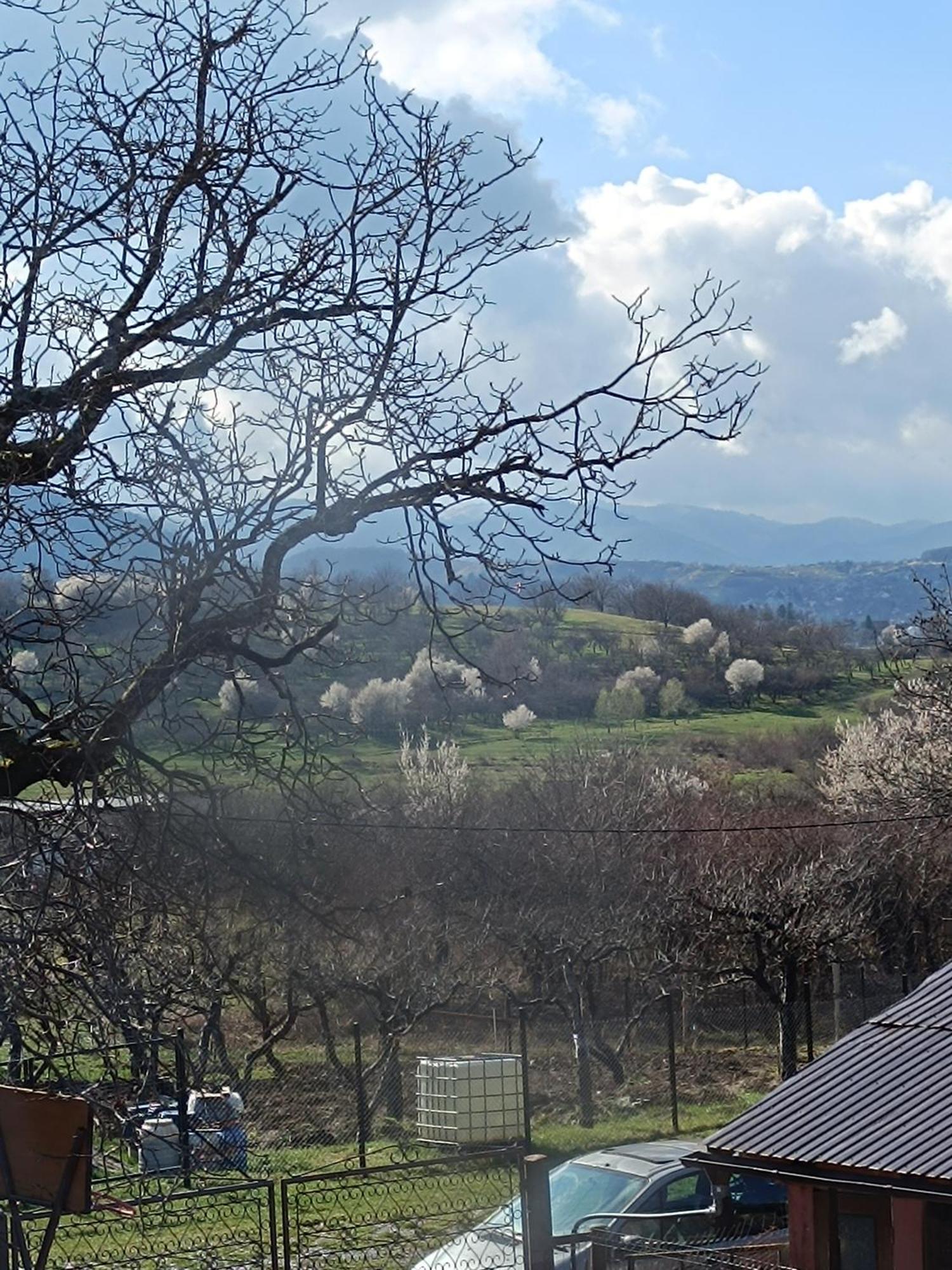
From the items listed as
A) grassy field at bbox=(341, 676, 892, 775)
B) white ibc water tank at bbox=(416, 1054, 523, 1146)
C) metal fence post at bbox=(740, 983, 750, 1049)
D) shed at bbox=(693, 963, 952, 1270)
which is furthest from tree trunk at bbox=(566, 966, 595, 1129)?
grassy field at bbox=(341, 676, 892, 775)

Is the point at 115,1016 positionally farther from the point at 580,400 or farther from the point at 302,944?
the point at 302,944

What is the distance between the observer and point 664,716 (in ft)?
216

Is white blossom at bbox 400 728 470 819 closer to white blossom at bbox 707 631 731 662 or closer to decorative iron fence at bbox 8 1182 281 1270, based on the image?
decorative iron fence at bbox 8 1182 281 1270

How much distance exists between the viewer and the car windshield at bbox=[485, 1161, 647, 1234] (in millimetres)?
11266

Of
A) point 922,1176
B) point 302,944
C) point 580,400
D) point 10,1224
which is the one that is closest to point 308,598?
point 580,400

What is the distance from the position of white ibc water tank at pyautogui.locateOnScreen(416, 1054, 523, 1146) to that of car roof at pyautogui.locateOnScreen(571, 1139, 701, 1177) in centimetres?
414

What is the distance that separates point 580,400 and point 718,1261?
500 centimetres

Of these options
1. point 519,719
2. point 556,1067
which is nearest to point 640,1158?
point 556,1067

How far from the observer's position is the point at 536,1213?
8.60m

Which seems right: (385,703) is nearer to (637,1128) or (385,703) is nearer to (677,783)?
(677,783)

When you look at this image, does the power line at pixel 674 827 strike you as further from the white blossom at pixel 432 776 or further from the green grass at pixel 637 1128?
the green grass at pixel 637 1128

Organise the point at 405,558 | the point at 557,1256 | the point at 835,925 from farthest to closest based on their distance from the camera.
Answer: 1. the point at 835,925
2. the point at 557,1256
3. the point at 405,558

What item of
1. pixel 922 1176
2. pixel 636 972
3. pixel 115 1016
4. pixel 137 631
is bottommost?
pixel 636 972

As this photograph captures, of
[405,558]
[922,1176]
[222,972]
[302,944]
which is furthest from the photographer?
[302,944]
